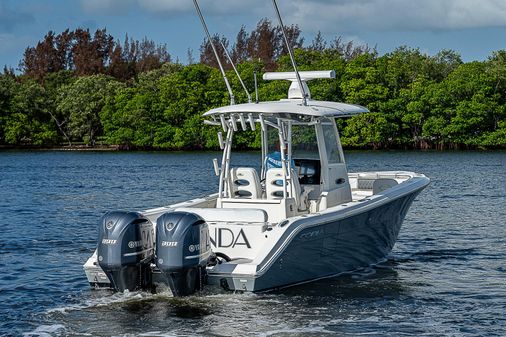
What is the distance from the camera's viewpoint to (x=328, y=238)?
50.7 feet

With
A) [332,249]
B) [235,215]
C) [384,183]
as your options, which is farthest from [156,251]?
[384,183]

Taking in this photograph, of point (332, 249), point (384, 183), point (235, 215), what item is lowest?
point (332, 249)

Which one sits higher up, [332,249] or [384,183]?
[384,183]

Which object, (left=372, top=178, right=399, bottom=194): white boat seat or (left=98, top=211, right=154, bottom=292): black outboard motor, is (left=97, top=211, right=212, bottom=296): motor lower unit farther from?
(left=372, top=178, right=399, bottom=194): white boat seat

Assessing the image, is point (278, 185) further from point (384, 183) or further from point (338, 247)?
point (384, 183)

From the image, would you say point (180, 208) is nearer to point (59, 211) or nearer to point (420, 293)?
point (420, 293)

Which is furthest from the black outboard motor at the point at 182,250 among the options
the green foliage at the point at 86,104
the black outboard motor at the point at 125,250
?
the green foliage at the point at 86,104

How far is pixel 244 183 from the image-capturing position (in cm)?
1627

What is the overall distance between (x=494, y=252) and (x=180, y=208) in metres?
8.00

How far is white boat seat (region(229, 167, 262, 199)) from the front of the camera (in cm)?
1617

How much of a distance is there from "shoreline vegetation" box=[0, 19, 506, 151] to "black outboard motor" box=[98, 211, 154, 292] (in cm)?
6442

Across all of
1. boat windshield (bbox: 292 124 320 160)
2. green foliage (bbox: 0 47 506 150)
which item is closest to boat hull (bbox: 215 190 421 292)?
boat windshield (bbox: 292 124 320 160)

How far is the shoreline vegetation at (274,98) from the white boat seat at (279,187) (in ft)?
205

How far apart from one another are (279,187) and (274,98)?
72769 mm
